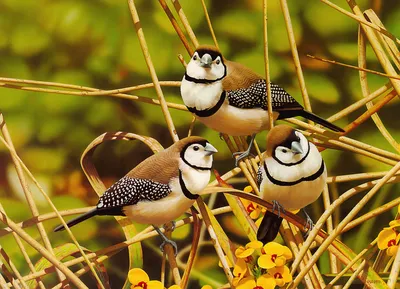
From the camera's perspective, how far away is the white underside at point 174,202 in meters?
0.69

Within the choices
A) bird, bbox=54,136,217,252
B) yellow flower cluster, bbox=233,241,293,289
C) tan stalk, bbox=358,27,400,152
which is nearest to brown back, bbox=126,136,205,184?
bird, bbox=54,136,217,252

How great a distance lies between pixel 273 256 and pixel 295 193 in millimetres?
68

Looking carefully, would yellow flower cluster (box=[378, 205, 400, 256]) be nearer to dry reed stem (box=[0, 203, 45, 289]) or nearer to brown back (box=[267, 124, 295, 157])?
brown back (box=[267, 124, 295, 157])

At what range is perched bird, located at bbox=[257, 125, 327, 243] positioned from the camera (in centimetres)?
68

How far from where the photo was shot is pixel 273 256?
2.20 ft

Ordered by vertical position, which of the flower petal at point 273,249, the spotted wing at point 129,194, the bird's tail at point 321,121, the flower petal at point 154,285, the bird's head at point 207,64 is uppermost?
the bird's head at point 207,64

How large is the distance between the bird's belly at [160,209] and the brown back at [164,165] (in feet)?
0.07

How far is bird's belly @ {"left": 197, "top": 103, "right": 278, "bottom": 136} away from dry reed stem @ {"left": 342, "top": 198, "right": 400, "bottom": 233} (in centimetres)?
13

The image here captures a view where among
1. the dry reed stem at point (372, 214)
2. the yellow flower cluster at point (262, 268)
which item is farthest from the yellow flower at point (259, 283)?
the dry reed stem at point (372, 214)

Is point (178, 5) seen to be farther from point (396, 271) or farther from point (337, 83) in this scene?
point (396, 271)

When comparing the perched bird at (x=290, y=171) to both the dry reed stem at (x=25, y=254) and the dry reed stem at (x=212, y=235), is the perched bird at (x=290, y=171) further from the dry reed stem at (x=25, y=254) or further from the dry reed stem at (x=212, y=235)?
the dry reed stem at (x=25, y=254)

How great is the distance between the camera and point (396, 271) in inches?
25.7

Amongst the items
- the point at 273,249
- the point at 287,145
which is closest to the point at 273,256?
the point at 273,249

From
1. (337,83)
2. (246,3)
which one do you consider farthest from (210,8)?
(337,83)
